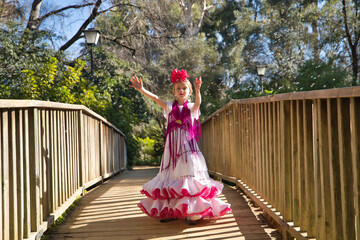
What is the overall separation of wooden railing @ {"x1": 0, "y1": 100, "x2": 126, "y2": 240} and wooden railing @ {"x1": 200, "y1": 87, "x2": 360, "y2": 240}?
181 cm

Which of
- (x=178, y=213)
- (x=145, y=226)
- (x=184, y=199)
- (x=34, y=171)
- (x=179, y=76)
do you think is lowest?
(x=145, y=226)

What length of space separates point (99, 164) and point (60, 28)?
862 centimetres

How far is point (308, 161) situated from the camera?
2.52m

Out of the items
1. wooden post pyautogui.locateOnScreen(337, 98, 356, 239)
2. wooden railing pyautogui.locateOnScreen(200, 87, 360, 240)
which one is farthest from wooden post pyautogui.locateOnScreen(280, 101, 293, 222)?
wooden post pyautogui.locateOnScreen(337, 98, 356, 239)

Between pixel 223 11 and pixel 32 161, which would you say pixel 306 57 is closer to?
pixel 223 11

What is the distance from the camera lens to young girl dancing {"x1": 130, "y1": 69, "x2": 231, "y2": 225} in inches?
137

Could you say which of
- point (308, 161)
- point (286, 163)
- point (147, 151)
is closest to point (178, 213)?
point (286, 163)

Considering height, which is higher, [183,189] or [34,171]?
[34,171]

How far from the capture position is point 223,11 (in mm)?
28922

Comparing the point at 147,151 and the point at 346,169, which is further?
the point at 147,151

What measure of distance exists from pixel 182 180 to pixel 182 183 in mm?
43

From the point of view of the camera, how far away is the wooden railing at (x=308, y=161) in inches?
76.2

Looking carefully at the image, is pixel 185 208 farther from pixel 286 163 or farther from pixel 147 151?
pixel 147 151

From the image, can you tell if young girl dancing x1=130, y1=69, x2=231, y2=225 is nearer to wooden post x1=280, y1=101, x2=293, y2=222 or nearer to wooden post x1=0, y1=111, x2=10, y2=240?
wooden post x1=280, y1=101, x2=293, y2=222
